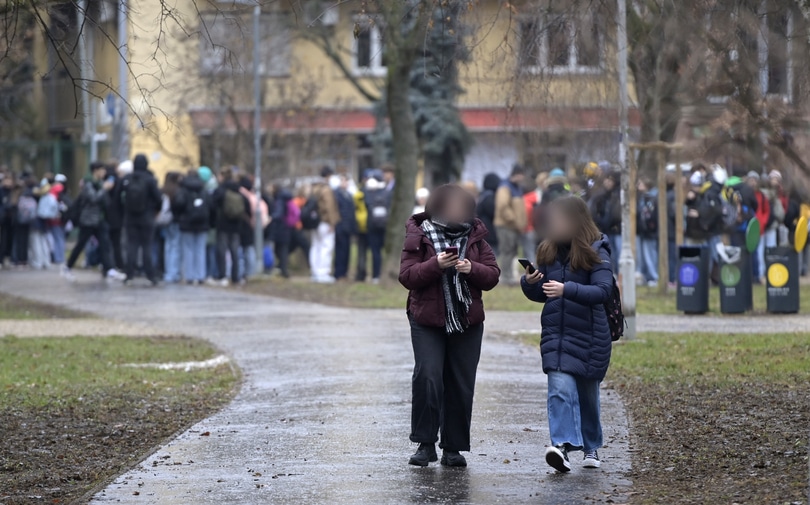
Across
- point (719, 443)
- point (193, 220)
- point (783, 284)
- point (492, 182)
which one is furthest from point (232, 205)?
point (719, 443)

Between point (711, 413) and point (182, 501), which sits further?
point (711, 413)

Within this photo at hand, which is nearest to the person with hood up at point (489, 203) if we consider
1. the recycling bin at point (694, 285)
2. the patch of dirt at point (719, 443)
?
the recycling bin at point (694, 285)

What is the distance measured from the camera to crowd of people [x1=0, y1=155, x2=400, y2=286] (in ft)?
74.4

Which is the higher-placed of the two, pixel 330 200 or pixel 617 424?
pixel 330 200

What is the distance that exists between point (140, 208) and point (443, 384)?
14871 mm

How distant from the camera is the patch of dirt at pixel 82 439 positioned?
787 centimetres

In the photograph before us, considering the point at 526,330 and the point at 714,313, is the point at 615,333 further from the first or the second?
the point at 714,313

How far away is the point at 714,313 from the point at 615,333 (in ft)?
34.8

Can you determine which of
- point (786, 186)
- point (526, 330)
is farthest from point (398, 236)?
point (526, 330)

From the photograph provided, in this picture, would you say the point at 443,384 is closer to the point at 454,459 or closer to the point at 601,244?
the point at 454,459

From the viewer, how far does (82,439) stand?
9391 mm

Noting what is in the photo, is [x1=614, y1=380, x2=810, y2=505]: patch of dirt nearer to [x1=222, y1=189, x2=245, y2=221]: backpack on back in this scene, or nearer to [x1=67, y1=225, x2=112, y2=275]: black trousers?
[x1=222, y1=189, x2=245, y2=221]: backpack on back

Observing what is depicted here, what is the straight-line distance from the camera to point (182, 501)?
7168 mm

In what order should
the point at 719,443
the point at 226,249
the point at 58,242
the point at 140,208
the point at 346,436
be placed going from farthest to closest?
the point at 58,242
the point at 226,249
the point at 140,208
the point at 346,436
the point at 719,443
